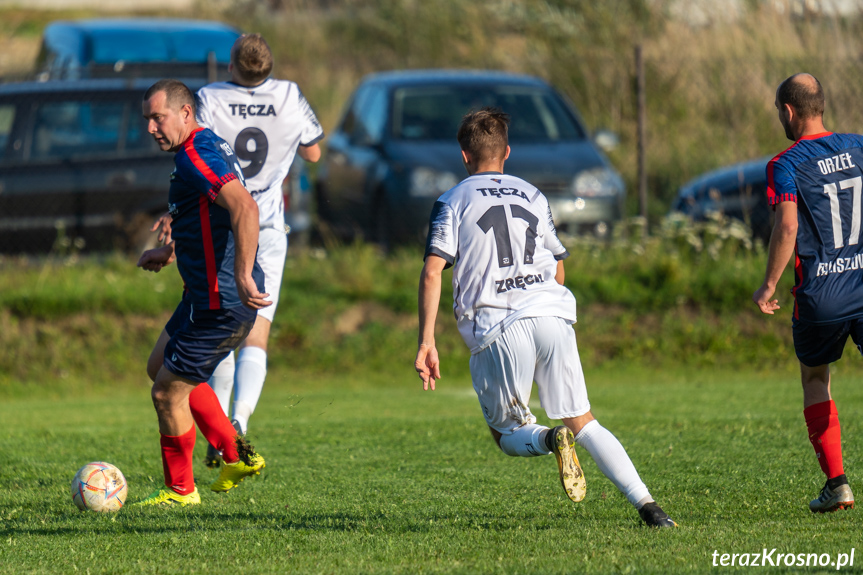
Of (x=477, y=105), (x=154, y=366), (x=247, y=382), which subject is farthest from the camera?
(x=477, y=105)

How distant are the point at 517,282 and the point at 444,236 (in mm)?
350

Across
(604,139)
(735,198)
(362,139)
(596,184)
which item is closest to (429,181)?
(362,139)

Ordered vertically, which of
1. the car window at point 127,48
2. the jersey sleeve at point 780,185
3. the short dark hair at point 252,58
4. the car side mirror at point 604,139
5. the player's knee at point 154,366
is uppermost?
the car window at point 127,48

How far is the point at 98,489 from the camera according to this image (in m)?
4.96

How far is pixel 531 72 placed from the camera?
54.6 feet

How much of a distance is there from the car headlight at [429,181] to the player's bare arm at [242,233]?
5757 millimetres

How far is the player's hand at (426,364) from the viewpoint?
A: 13.6ft

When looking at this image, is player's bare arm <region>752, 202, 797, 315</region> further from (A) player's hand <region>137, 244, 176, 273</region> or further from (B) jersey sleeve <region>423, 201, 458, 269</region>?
(A) player's hand <region>137, 244, 176, 273</region>

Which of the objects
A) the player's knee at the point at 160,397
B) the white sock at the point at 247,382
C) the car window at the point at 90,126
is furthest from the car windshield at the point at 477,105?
the player's knee at the point at 160,397

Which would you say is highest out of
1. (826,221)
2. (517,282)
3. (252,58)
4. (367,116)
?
(367,116)

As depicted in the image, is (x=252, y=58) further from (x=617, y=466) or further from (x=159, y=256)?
(x=617, y=466)

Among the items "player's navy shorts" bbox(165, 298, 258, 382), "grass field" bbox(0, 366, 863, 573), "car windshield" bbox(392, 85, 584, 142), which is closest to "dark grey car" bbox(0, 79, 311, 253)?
"car windshield" bbox(392, 85, 584, 142)

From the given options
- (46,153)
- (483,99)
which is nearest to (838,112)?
(483,99)

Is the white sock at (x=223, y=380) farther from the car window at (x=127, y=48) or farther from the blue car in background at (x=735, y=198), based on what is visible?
the car window at (x=127, y=48)
